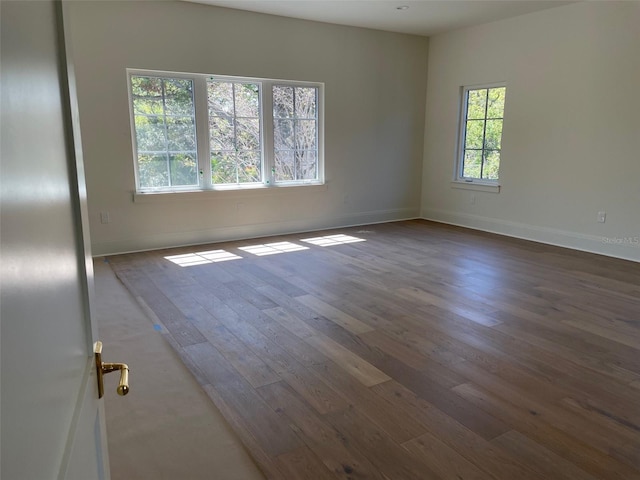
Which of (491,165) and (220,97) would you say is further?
(491,165)

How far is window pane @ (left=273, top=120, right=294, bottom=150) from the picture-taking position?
19.8ft

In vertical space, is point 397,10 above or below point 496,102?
above

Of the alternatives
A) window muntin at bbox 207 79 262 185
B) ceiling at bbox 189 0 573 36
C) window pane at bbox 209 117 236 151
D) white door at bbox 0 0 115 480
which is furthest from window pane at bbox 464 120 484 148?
white door at bbox 0 0 115 480

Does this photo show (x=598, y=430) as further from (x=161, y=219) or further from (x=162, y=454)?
(x=161, y=219)

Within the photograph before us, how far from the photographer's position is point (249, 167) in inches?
235

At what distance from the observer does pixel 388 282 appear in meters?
4.22

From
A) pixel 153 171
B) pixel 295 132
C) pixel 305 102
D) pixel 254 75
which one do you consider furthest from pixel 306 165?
pixel 153 171

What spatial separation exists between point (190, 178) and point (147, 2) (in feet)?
6.23

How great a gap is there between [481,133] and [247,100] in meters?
3.23

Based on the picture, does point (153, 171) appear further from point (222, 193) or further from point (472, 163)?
point (472, 163)

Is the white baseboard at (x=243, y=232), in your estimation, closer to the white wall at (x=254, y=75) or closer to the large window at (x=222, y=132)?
the white wall at (x=254, y=75)

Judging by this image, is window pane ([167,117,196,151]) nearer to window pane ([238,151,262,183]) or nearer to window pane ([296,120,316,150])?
window pane ([238,151,262,183])

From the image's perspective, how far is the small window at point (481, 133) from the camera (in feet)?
20.6

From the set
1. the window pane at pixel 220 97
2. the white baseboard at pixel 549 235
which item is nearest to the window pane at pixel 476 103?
the white baseboard at pixel 549 235
